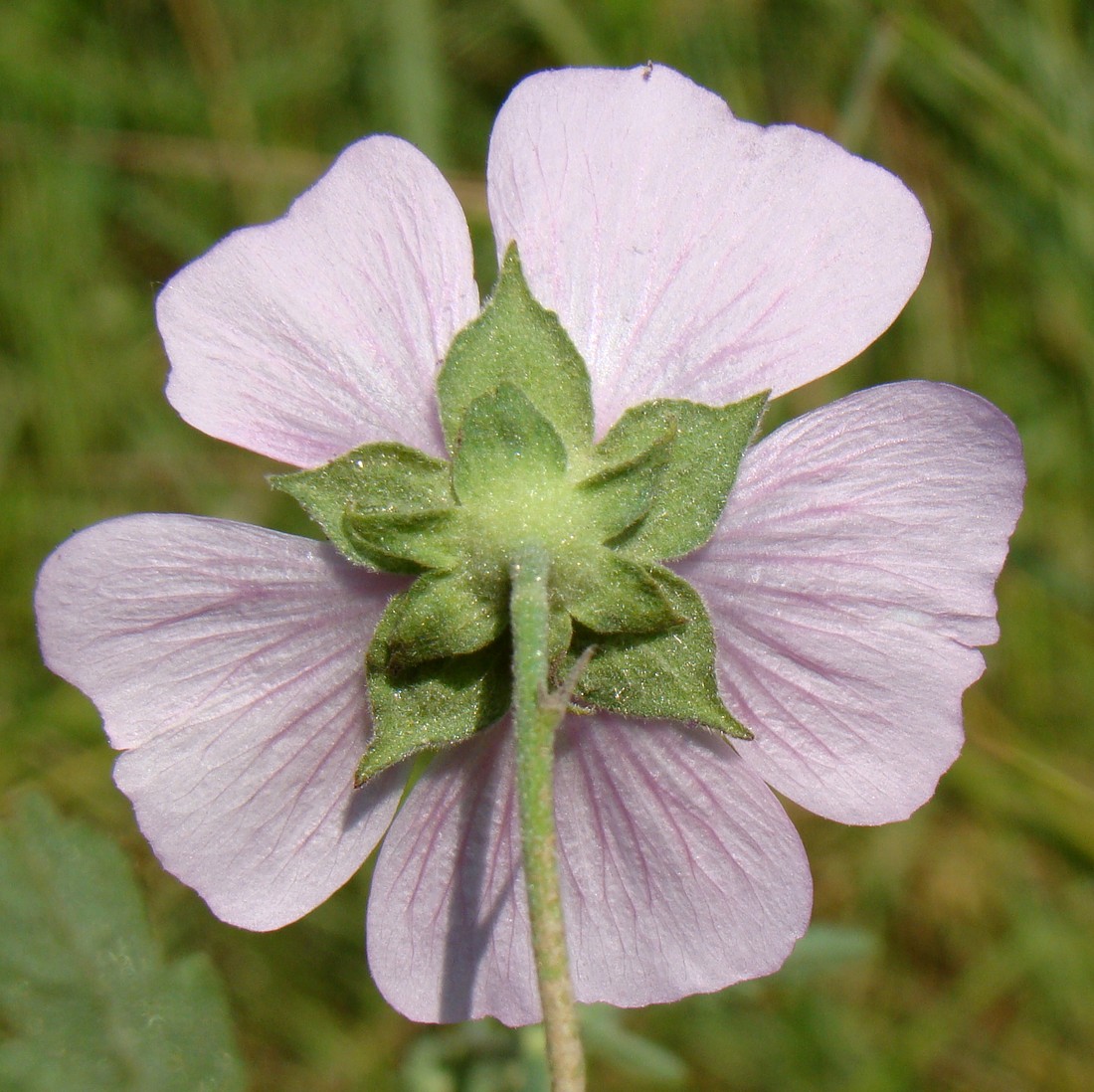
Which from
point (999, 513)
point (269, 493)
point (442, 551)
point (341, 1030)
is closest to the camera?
A: point (442, 551)

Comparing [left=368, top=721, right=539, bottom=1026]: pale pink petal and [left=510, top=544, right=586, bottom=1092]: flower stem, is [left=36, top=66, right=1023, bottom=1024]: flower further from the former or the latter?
[left=510, top=544, right=586, bottom=1092]: flower stem

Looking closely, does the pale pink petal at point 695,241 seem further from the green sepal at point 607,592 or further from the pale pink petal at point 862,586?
the green sepal at point 607,592

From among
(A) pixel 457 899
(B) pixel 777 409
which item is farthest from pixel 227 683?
(B) pixel 777 409

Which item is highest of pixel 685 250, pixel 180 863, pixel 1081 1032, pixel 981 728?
pixel 685 250

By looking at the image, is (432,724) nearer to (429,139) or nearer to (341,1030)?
(341,1030)

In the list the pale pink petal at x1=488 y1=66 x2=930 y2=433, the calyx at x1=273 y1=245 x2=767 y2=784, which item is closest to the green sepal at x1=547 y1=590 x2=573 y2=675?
the calyx at x1=273 y1=245 x2=767 y2=784

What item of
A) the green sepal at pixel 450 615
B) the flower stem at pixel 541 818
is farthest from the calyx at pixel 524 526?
the flower stem at pixel 541 818

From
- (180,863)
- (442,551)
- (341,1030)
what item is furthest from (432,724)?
(341,1030)

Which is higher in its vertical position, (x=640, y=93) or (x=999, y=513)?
(x=640, y=93)
